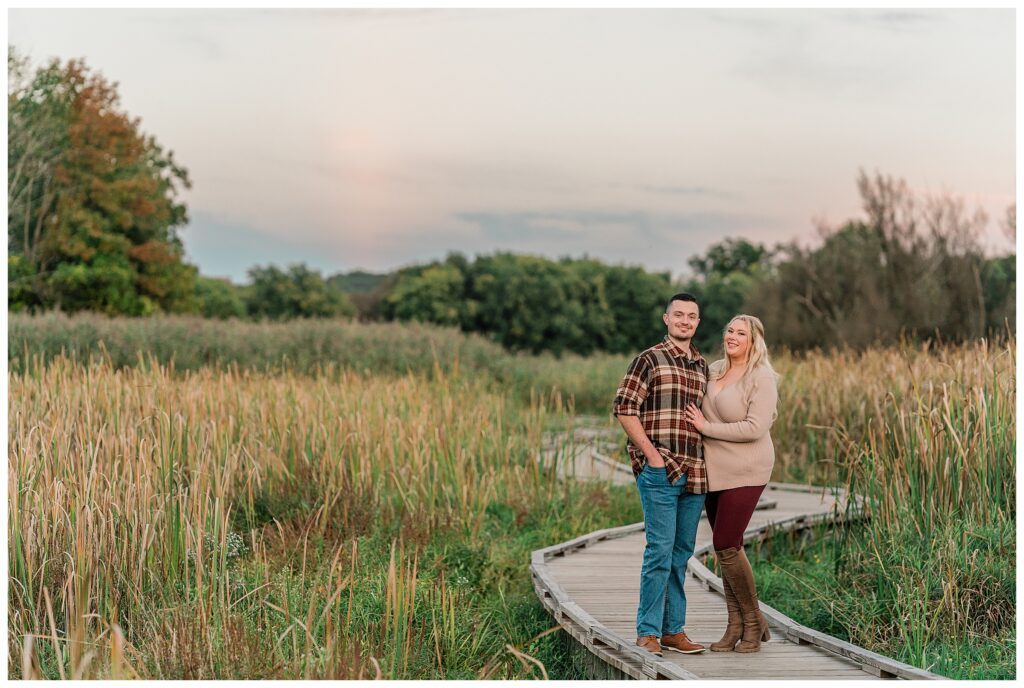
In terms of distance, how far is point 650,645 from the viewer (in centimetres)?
405

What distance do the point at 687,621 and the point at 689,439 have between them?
126 cm

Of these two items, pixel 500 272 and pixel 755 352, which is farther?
pixel 500 272

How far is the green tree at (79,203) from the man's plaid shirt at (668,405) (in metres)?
18.8

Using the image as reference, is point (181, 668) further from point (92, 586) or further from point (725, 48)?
point (725, 48)

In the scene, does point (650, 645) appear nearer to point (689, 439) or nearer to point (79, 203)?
point (689, 439)

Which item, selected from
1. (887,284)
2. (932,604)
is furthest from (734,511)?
(887,284)

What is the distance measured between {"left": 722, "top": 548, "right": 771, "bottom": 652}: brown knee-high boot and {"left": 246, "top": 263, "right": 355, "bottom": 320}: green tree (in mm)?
34047

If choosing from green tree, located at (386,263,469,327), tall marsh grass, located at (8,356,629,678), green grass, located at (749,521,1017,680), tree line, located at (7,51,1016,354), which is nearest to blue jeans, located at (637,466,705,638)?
tall marsh grass, located at (8,356,629,678)

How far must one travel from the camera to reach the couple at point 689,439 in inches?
155

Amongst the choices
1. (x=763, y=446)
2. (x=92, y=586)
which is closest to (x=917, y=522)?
(x=763, y=446)

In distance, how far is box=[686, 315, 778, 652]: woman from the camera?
3.93 metres

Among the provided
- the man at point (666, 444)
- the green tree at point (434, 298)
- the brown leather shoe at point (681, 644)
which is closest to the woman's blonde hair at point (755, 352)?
the man at point (666, 444)

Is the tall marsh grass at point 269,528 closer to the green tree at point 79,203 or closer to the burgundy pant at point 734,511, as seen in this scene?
the burgundy pant at point 734,511

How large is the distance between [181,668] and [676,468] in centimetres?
212
